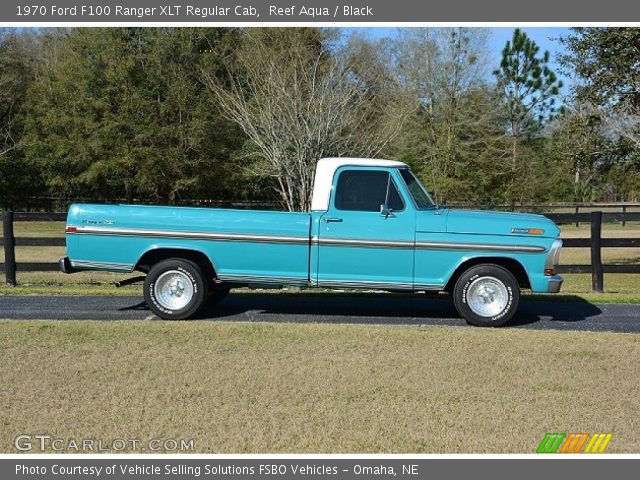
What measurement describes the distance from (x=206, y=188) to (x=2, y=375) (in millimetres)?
32178

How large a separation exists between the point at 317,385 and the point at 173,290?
3.77 meters

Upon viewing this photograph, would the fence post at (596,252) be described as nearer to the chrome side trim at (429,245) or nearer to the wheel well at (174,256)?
the chrome side trim at (429,245)

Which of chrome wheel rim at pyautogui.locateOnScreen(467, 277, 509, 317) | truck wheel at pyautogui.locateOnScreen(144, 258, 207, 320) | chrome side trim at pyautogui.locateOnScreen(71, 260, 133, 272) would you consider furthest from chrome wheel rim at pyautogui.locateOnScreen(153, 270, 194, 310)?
chrome wheel rim at pyautogui.locateOnScreen(467, 277, 509, 317)

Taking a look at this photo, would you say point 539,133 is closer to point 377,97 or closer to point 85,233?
point 377,97

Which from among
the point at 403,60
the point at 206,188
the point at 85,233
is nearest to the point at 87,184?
the point at 206,188

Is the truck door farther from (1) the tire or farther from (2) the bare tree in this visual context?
(2) the bare tree

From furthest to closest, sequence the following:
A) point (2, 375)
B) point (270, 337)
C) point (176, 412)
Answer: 1. point (270, 337)
2. point (2, 375)
3. point (176, 412)

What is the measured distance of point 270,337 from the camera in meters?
8.17

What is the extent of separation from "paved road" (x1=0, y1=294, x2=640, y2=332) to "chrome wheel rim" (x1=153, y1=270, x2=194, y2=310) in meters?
0.35

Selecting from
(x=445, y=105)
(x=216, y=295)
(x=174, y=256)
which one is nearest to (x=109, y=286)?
(x=216, y=295)

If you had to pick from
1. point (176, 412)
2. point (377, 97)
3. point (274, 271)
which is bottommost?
point (176, 412)

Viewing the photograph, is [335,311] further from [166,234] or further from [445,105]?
[445,105]

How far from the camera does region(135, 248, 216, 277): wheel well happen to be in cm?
941

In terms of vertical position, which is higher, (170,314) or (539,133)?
(539,133)
